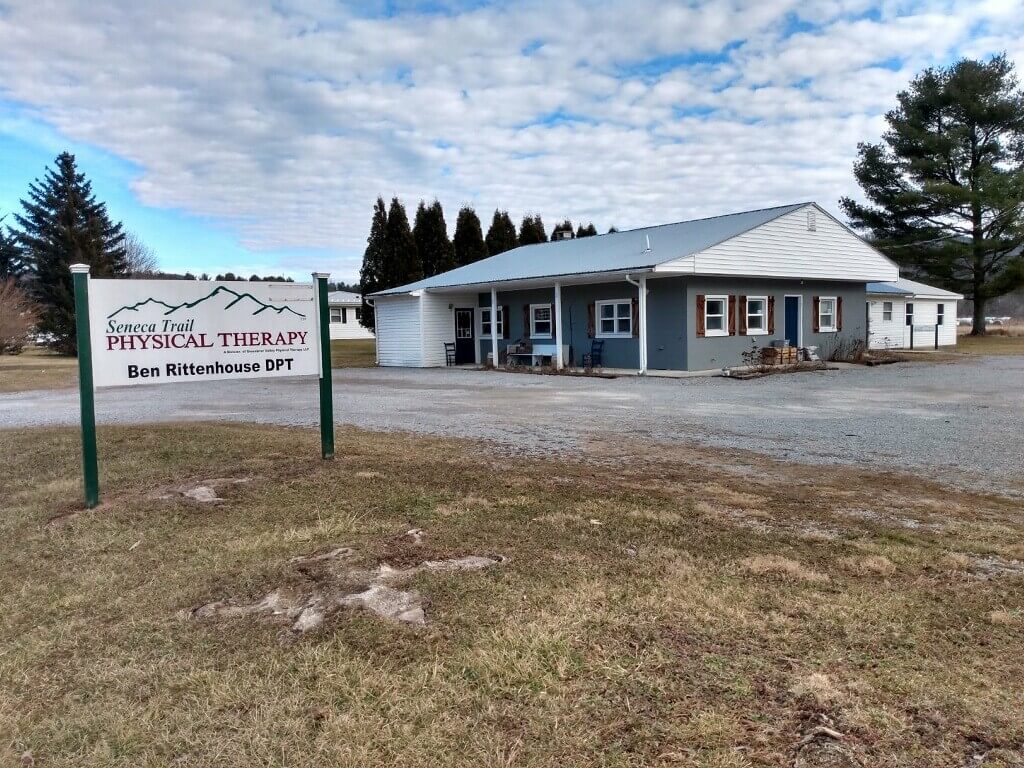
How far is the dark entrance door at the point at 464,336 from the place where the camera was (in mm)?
25859

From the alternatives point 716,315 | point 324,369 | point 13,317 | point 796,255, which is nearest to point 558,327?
point 716,315

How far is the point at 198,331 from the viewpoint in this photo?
6645 mm

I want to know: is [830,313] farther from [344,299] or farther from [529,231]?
[344,299]

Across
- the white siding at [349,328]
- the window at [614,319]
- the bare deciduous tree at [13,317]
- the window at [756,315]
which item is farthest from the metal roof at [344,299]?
the window at [756,315]

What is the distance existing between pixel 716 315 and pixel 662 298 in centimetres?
165

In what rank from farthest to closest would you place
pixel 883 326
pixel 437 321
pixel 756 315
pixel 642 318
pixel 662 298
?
pixel 883 326, pixel 437 321, pixel 756 315, pixel 662 298, pixel 642 318

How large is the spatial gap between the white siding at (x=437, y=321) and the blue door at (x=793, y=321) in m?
10.5

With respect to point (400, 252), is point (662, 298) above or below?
below

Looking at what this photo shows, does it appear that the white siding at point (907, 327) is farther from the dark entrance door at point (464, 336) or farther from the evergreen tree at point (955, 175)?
the dark entrance door at point (464, 336)

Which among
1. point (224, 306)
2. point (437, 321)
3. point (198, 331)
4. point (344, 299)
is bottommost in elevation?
point (198, 331)

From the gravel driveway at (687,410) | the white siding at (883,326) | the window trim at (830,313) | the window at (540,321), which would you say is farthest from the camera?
the white siding at (883,326)

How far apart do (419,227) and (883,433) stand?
100ft

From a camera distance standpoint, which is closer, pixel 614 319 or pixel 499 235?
pixel 614 319

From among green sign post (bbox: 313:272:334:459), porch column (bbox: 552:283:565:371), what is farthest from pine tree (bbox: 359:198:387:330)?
green sign post (bbox: 313:272:334:459)
